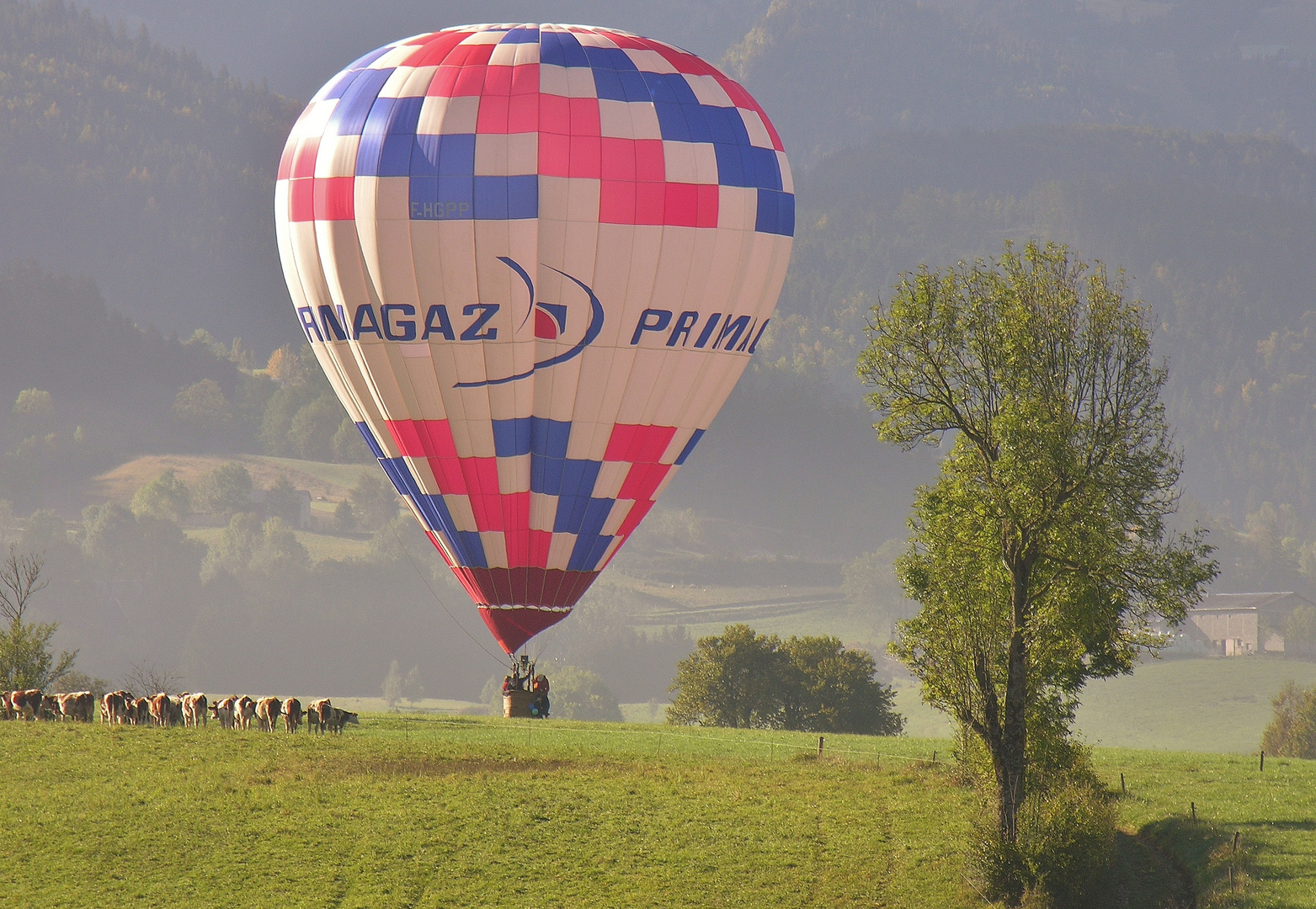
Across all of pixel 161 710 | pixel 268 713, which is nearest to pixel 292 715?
pixel 268 713

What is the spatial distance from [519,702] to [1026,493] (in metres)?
25.9

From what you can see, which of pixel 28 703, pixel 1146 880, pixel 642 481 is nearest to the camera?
pixel 1146 880

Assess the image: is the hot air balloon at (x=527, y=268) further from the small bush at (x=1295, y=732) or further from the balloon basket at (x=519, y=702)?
the small bush at (x=1295, y=732)

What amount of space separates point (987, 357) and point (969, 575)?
5.08 m

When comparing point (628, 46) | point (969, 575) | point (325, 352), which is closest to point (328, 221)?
point (325, 352)

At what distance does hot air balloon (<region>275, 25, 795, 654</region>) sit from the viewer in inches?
1748

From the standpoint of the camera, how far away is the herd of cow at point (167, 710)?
47.9 m

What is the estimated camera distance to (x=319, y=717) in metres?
47.8

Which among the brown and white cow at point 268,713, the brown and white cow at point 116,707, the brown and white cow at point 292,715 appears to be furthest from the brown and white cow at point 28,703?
the brown and white cow at point 292,715

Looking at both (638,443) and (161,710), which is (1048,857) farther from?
(161,710)

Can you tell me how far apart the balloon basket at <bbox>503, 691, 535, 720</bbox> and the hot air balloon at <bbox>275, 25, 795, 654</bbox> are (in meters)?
4.34

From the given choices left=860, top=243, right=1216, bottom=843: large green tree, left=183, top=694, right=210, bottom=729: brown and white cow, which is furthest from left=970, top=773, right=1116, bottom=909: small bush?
left=183, top=694, right=210, bottom=729: brown and white cow

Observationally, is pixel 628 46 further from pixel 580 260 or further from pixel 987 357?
pixel 987 357

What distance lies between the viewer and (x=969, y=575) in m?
32.8
